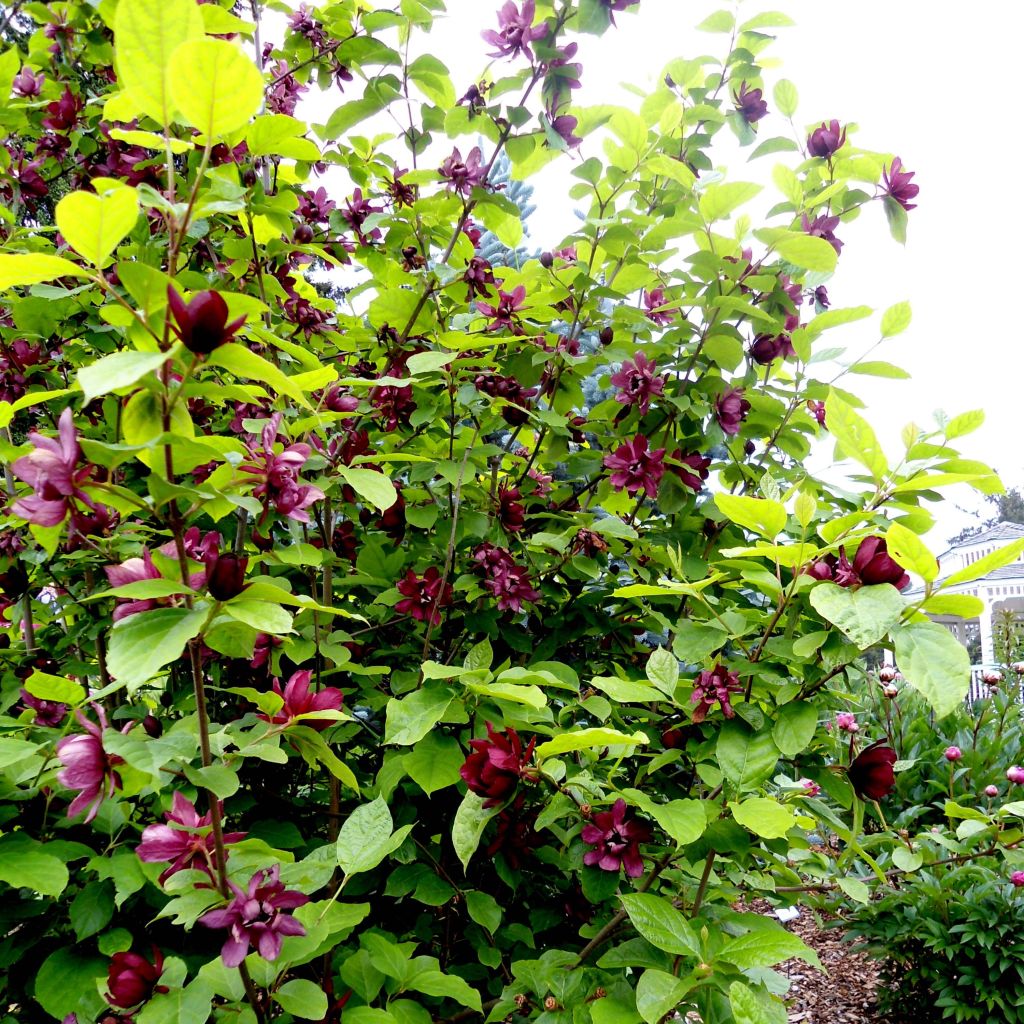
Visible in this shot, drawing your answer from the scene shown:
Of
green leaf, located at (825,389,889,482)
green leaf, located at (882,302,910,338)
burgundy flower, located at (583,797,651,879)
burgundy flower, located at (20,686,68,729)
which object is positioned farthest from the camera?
green leaf, located at (882,302,910,338)

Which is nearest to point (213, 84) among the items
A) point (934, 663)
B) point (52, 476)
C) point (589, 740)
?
point (52, 476)

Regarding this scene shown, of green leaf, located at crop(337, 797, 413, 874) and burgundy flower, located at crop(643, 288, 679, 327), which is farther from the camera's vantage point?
burgundy flower, located at crop(643, 288, 679, 327)

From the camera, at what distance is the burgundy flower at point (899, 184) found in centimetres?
156

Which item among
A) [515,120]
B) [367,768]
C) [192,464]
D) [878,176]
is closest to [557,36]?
[515,120]

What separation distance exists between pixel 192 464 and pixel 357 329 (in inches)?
48.4

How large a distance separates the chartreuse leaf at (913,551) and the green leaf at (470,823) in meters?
0.62

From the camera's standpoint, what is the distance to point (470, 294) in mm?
1812

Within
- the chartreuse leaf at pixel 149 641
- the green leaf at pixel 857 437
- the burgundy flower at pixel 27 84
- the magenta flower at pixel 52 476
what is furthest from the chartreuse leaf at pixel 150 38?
the burgundy flower at pixel 27 84

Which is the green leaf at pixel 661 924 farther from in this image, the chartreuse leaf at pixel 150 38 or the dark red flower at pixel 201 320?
the chartreuse leaf at pixel 150 38

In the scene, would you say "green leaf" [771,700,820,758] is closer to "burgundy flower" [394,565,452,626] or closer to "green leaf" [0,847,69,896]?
"burgundy flower" [394,565,452,626]

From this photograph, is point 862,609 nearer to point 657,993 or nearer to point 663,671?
point 663,671

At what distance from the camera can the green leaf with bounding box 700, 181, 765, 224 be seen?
139cm

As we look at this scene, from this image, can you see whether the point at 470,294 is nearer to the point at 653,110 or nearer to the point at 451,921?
the point at 653,110

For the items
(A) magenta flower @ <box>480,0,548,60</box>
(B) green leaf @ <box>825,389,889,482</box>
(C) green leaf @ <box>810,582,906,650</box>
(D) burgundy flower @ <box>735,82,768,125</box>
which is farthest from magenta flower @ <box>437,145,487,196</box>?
(C) green leaf @ <box>810,582,906,650</box>
